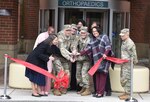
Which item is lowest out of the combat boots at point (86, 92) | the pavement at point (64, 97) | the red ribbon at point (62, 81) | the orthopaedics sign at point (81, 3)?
the pavement at point (64, 97)

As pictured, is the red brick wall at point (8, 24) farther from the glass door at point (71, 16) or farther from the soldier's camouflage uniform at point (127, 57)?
the soldier's camouflage uniform at point (127, 57)

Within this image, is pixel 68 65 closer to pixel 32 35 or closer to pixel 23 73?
pixel 23 73

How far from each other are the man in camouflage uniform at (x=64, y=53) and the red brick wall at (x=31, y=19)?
12425mm

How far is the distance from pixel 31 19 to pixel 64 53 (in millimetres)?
13038

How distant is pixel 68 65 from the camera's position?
1132cm

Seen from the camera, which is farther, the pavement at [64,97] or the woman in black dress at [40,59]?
the woman in black dress at [40,59]

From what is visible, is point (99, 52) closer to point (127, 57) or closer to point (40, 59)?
point (127, 57)

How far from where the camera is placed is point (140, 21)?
74.4 feet

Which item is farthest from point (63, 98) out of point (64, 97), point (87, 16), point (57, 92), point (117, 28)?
point (117, 28)

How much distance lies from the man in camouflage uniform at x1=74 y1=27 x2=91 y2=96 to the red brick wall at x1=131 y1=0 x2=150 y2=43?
464 inches

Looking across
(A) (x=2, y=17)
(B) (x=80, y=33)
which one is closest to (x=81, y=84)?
(B) (x=80, y=33)

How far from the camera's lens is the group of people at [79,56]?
10711mm

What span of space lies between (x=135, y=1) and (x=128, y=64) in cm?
1241

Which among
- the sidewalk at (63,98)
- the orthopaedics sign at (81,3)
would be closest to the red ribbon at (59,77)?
the sidewalk at (63,98)
